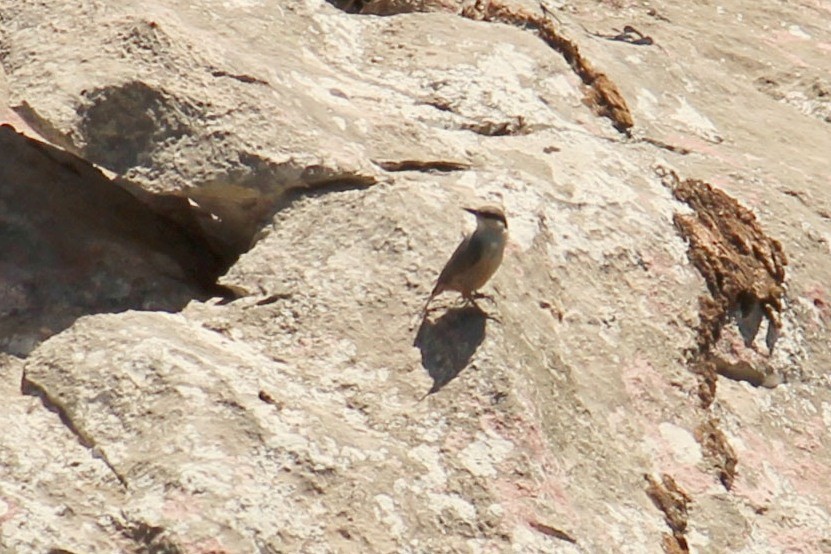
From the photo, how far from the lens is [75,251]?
19.4 feet

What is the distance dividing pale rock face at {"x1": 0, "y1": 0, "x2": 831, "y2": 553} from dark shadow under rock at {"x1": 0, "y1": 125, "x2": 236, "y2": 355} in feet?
0.04

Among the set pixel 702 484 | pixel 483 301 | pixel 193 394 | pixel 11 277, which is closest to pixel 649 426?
pixel 702 484

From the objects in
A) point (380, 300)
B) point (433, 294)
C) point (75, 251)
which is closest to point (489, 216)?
point (433, 294)

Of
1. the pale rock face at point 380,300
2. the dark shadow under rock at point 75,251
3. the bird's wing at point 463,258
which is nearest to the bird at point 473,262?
the bird's wing at point 463,258

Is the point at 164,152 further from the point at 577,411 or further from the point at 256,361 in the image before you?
the point at 577,411

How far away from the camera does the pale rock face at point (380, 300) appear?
4.88m

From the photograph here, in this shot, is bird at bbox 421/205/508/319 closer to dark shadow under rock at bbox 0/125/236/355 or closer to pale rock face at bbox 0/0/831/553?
pale rock face at bbox 0/0/831/553

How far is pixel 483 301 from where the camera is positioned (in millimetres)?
5562

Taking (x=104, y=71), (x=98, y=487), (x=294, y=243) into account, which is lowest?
(x=98, y=487)

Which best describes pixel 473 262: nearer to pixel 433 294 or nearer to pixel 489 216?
pixel 433 294

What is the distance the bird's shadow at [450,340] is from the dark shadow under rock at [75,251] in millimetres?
909

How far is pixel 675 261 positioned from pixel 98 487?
2.60 metres

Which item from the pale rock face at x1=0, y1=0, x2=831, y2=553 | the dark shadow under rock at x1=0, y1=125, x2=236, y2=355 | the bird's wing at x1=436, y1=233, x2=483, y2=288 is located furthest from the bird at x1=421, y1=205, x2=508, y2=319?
the dark shadow under rock at x1=0, y1=125, x2=236, y2=355

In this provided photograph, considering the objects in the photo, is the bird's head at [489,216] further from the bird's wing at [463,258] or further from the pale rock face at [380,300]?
the bird's wing at [463,258]
